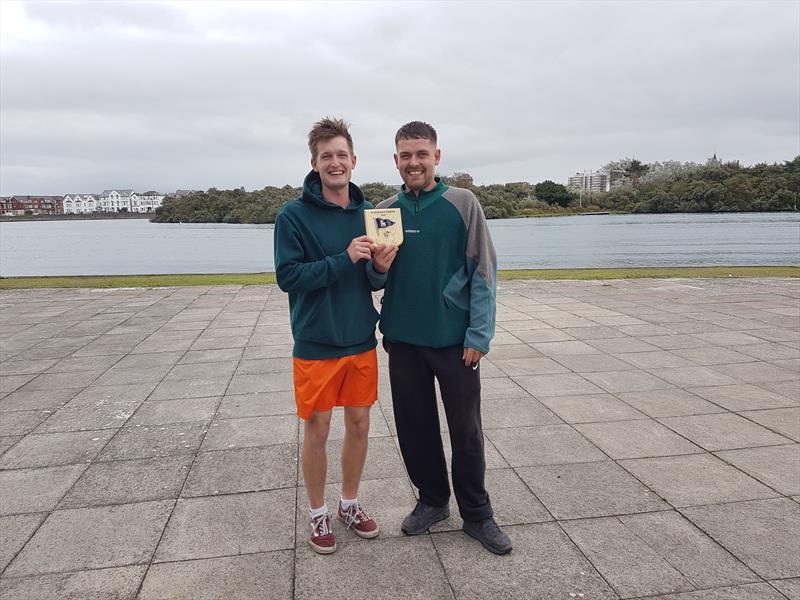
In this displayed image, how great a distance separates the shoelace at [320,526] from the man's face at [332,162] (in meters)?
1.43


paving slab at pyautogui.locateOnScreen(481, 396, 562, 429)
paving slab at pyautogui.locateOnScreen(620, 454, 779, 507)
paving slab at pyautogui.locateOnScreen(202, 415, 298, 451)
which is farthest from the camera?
paving slab at pyautogui.locateOnScreen(481, 396, 562, 429)

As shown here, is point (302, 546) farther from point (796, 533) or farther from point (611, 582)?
point (796, 533)

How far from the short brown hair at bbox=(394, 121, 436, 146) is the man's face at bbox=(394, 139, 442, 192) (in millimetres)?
14

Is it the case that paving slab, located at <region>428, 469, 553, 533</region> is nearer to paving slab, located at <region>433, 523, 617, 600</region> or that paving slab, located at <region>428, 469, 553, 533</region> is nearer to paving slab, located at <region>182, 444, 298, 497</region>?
paving slab, located at <region>433, 523, 617, 600</region>

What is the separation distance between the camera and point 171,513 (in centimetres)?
284

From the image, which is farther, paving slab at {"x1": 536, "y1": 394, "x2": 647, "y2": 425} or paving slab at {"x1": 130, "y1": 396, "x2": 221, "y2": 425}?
paving slab at {"x1": 130, "y1": 396, "x2": 221, "y2": 425}

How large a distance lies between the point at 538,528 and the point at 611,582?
1.45ft

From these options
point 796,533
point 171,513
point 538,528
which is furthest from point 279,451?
point 796,533

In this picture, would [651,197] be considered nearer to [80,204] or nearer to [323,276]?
[323,276]

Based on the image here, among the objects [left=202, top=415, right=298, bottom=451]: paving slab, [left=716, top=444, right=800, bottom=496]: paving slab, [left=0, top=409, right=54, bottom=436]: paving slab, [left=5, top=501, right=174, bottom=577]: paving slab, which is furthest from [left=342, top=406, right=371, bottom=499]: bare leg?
[left=0, top=409, right=54, bottom=436]: paving slab

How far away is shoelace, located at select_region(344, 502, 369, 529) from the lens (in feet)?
8.67

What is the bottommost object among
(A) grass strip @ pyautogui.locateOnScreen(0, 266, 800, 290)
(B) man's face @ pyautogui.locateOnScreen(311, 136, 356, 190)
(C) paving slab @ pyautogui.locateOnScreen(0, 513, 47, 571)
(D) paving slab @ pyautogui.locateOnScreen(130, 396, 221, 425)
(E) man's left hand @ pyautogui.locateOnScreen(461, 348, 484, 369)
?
(C) paving slab @ pyautogui.locateOnScreen(0, 513, 47, 571)

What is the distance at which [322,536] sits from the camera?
2500mm

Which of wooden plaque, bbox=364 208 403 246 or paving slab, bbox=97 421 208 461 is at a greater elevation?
wooden plaque, bbox=364 208 403 246
